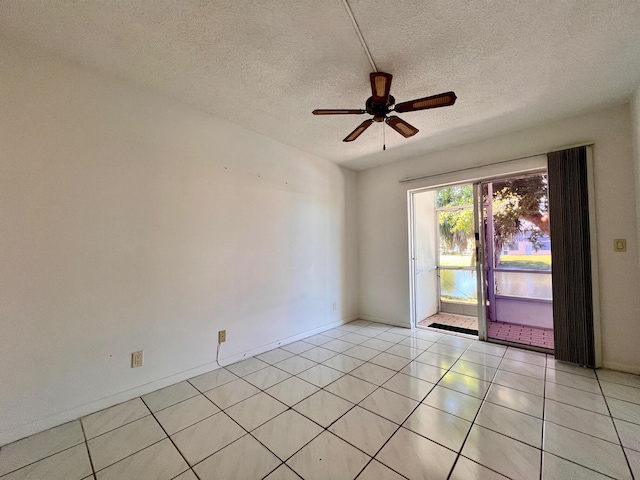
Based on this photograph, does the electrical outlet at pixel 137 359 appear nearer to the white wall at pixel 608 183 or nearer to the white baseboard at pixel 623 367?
the white wall at pixel 608 183

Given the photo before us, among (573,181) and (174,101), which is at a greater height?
(174,101)

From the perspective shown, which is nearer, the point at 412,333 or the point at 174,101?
the point at 174,101

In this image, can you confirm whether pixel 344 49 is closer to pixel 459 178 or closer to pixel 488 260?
pixel 459 178

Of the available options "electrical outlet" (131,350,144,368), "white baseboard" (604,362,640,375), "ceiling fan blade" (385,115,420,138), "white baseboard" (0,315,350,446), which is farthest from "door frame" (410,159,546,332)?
"electrical outlet" (131,350,144,368)

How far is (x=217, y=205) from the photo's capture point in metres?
2.72

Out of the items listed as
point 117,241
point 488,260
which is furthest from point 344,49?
point 488,260

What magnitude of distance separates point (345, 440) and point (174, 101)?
122 inches

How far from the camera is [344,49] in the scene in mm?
1828

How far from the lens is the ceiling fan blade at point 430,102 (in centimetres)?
171

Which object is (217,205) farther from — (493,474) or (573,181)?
(573,181)

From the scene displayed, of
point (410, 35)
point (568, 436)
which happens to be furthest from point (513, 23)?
point (568, 436)

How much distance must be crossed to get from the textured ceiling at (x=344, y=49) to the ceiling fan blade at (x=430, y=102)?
39cm

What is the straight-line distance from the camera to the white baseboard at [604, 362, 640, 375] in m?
2.42

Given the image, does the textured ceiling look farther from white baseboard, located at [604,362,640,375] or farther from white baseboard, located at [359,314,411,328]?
white baseboard, located at [359,314,411,328]
